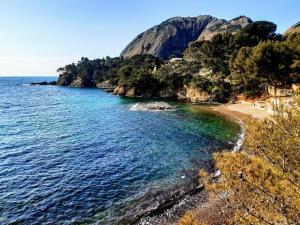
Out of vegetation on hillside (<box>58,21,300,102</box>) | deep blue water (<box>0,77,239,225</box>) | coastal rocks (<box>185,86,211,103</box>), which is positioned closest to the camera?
deep blue water (<box>0,77,239,225</box>)

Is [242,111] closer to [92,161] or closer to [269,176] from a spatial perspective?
[92,161]

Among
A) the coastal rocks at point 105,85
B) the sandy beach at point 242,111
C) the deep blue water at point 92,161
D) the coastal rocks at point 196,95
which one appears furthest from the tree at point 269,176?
the coastal rocks at point 105,85

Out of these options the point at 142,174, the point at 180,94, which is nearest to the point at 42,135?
the point at 142,174

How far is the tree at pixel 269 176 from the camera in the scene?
330 inches

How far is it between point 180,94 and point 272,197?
8059 cm

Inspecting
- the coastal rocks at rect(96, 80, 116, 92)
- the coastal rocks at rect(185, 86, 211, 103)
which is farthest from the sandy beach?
the coastal rocks at rect(96, 80, 116, 92)

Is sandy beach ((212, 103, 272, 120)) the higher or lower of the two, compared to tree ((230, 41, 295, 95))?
lower

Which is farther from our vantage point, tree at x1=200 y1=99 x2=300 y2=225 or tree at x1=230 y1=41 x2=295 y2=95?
tree at x1=230 y1=41 x2=295 y2=95

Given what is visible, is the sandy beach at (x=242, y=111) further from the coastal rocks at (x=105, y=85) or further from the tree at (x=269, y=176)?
the coastal rocks at (x=105, y=85)

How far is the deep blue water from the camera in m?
20.2

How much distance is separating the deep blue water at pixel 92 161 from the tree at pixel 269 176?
11535 millimetres

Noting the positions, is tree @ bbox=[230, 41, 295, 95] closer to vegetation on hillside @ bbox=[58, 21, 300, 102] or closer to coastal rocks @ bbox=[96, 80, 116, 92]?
vegetation on hillside @ bbox=[58, 21, 300, 102]

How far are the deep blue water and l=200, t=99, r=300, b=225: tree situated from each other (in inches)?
454

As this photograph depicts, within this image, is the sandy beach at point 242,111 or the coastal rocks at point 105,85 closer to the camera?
the sandy beach at point 242,111
